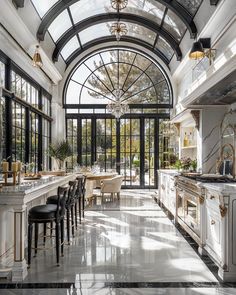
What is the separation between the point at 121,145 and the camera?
11.6 metres

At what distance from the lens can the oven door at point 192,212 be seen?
14.5 feet

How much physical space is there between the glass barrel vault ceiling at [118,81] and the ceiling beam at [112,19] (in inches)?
87.0

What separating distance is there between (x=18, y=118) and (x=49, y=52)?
2.78 m

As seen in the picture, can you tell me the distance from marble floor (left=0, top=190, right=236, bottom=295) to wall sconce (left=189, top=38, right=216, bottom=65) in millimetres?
3141

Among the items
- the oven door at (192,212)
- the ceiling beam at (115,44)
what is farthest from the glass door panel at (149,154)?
the oven door at (192,212)

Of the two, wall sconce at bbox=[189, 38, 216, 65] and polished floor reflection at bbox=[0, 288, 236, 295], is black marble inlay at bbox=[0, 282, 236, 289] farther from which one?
wall sconce at bbox=[189, 38, 216, 65]

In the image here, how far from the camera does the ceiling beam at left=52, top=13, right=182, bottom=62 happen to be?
9266 mm

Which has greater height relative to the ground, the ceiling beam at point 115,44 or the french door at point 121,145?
the ceiling beam at point 115,44

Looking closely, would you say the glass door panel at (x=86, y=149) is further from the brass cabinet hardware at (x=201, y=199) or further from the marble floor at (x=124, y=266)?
the brass cabinet hardware at (x=201, y=199)

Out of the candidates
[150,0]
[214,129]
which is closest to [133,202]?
[214,129]

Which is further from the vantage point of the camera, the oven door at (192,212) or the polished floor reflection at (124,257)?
the oven door at (192,212)

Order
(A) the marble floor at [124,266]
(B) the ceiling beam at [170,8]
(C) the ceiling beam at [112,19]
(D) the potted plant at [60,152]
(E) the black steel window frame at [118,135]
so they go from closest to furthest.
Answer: (A) the marble floor at [124,266] < (B) the ceiling beam at [170,8] < (C) the ceiling beam at [112,19] < (D) the potted plant at [60,152] < (E) the black steel window frame at [118,135]

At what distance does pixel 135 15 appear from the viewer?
927 centimetres

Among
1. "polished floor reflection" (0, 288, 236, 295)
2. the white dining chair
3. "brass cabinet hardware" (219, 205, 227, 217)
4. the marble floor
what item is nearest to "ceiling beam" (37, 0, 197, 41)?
the white dining chair
